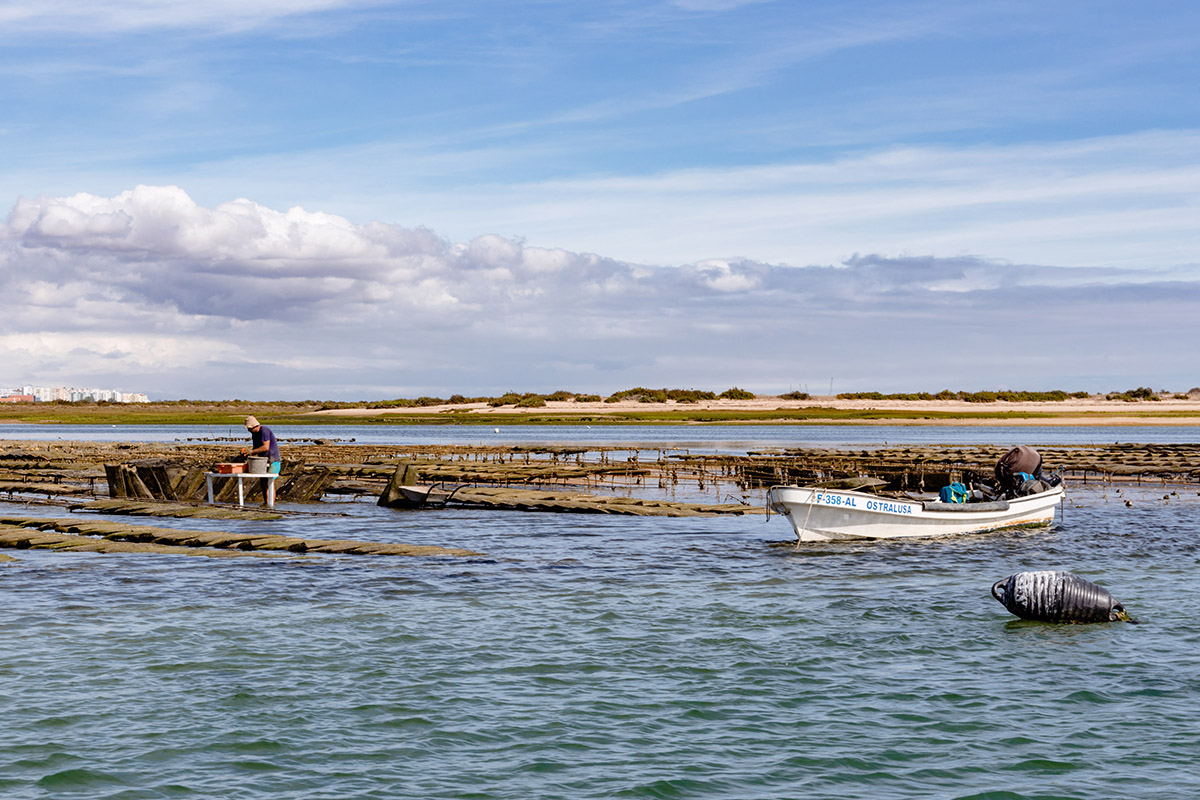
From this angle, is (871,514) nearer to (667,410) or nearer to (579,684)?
(579,684)

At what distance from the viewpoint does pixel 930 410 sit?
6073 inches

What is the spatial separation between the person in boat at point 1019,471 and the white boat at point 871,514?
1.24m

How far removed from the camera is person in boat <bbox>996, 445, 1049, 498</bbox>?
106 ft

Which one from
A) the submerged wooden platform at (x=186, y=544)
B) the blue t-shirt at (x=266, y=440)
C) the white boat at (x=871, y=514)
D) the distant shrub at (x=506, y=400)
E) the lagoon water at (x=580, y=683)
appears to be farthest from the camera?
the distant shrub at (x=506, y=400)

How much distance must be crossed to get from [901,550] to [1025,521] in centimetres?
656

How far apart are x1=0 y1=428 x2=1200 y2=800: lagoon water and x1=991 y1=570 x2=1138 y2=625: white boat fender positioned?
10.8 inches

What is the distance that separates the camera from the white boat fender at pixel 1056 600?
1777cm

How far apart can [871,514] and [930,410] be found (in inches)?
5204

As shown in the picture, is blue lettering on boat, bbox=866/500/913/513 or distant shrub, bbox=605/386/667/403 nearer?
blue lettering on boat, bbox=866/500/913/513

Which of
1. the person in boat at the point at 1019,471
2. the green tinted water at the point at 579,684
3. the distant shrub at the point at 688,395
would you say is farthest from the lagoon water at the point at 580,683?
the distant shrub at the point at 688,395

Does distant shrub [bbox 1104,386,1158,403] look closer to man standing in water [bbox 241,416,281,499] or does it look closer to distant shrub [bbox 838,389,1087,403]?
distant shrub [bbox 838,389,1087,403]

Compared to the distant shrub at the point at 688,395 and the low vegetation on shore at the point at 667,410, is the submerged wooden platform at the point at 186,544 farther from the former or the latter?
the distant shrub at the point at 688,395

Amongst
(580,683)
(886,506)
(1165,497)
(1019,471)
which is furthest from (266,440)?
(1165,497)

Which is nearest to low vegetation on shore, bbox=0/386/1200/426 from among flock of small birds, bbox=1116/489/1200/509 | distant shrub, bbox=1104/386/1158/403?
distant shrub, bbox=1104/386/1158/403
